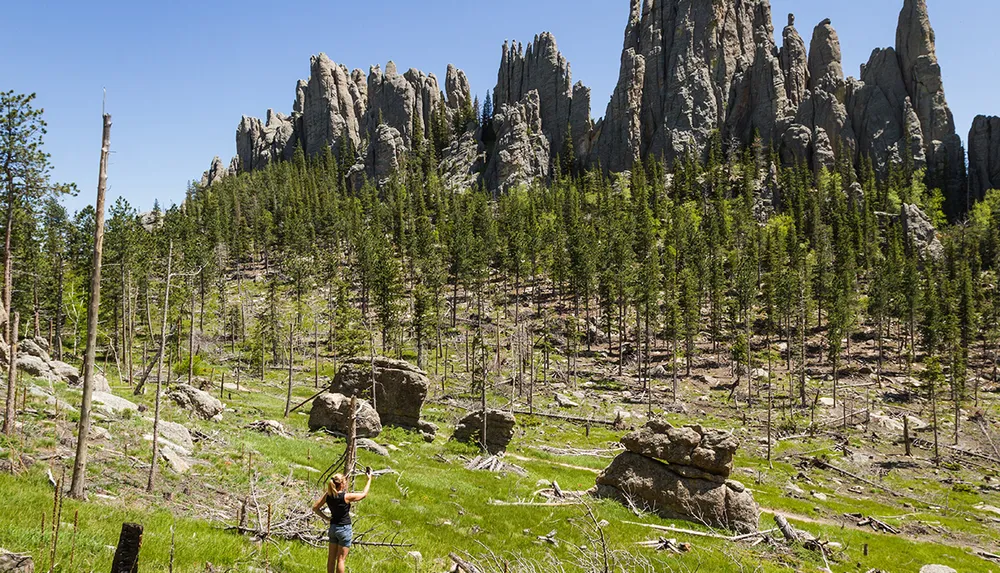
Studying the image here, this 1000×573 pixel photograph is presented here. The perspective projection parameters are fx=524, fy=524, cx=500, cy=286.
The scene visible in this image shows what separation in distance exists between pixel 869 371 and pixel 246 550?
3738 inches

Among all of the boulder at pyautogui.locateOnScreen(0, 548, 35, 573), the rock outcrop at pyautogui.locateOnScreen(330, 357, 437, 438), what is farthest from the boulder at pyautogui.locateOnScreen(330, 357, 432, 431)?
the boulder at pyautogui.locateOnScreen(0, 548, 35, 573)

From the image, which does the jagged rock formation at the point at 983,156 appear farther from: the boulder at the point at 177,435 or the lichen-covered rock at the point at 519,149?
the boulder at the point at 177,435

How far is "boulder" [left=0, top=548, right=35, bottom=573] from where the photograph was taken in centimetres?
707

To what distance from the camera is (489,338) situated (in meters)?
89.0

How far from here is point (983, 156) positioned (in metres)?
145

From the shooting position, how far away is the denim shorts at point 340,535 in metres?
9.56

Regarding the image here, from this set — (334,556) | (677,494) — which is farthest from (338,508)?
(677,494)

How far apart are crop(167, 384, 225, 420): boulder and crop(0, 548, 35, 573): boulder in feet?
86.2

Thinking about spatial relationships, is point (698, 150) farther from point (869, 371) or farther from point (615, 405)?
point (615, 405)

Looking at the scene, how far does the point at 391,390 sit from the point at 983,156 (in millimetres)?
181572

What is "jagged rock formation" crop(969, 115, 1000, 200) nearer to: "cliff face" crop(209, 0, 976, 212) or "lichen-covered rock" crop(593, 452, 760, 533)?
"cliff face" crop(209, 0, 976, 212)

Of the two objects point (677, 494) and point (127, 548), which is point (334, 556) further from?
point (677, 494)

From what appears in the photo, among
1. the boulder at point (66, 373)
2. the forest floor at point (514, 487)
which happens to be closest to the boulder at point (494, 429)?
the forest floor at point (514, 487)

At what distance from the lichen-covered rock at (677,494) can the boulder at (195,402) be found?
23334mm
